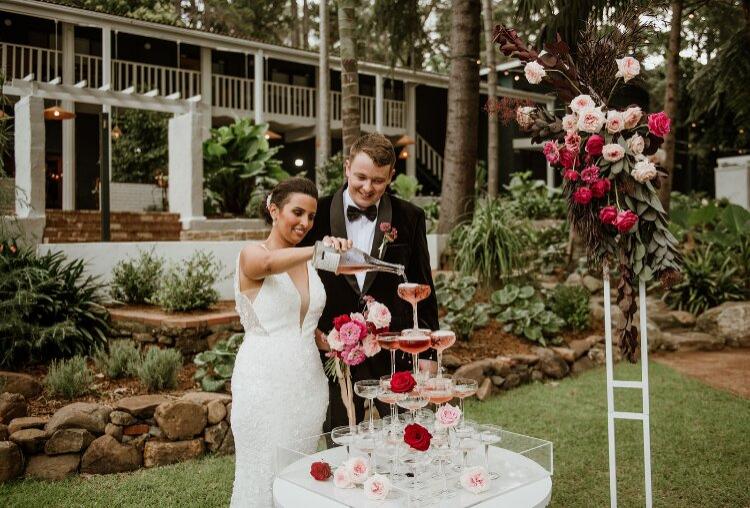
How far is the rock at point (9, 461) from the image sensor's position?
4441mm

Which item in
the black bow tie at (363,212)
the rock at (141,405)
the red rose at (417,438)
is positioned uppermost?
the black bow tie at (363,212)

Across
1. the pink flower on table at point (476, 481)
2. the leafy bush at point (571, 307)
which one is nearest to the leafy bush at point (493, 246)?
the leafy bush at point (571, 307)

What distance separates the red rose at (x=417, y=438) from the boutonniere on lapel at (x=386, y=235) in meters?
0.90

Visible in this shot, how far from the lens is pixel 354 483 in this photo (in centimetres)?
233

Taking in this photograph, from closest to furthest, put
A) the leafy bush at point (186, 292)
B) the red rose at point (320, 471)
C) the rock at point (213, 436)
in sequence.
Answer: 1. the red rose at point (320, 471)
2. the rock at point (213, 436)
3. the leafy bush at point (186, 292)

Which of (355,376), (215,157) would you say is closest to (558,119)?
(355,376)

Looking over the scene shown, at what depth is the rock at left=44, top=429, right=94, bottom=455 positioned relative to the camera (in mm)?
Result: 4621

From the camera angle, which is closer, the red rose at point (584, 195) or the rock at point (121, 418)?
the red rose at point (584, 195)

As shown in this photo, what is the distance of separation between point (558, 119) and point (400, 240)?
3.25 feet

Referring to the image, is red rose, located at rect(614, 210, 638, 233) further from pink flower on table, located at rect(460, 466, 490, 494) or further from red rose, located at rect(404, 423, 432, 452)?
red rose, located at rect(404, 423, 432, 452)

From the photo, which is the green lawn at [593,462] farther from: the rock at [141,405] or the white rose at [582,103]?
the white rose at [582,103]

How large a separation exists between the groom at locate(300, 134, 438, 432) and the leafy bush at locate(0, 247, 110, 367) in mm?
3681

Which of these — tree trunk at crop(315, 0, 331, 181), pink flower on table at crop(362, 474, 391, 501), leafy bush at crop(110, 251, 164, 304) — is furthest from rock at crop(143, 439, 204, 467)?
tree trunk at crop(315, 0, 331, 181)

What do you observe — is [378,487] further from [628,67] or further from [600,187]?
[628,67]
